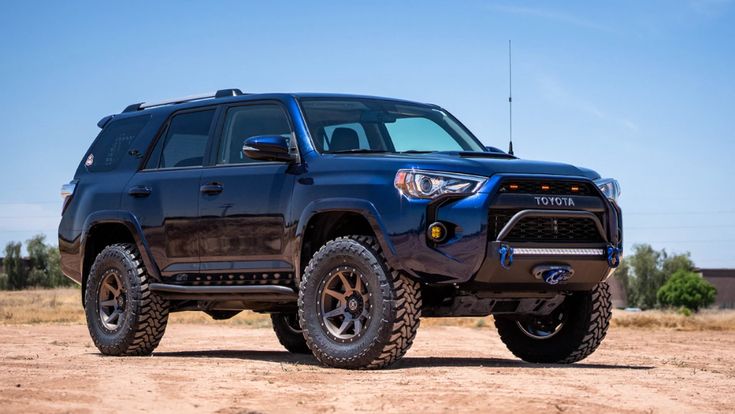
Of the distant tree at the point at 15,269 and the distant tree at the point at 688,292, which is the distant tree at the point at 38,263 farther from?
the distant tree at the point at 688,292

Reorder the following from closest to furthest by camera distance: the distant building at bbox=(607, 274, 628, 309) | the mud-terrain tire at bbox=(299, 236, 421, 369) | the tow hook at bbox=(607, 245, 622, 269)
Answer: the mud-terrain tire at bbox=(299, 236, 421, 369)
the tow hook at bbox=(607, 245, 622, 269)
the distant building at bbox=(607, 274, 628, 309)

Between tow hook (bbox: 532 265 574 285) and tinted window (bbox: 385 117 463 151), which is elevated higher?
tinted window (bbox: 385 117 463 151)

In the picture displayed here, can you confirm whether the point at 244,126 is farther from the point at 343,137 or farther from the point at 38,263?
the point at 38,263

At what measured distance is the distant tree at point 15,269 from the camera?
74188 millimetres

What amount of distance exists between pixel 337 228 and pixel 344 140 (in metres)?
0.81

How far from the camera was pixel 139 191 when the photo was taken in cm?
1120

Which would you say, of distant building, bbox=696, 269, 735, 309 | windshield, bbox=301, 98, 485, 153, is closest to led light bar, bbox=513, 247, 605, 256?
windshield, bbox=301, 98, 485, 153

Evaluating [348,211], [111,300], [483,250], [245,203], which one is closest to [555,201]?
[483,250]

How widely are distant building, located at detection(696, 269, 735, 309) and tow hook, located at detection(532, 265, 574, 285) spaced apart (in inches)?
4373

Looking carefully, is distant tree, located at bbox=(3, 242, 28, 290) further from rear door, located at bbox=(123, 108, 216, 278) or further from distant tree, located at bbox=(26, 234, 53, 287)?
rear door, located at bbox=(123, 108, 216, 278)

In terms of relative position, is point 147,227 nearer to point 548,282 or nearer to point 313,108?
point 313,108

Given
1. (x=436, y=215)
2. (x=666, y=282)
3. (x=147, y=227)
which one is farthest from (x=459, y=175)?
(x=666, y=282)

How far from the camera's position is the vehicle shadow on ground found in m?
9.80

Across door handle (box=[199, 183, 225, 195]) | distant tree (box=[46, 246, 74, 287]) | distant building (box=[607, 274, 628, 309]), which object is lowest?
distant building (box=[607, 274, 628, 309])
